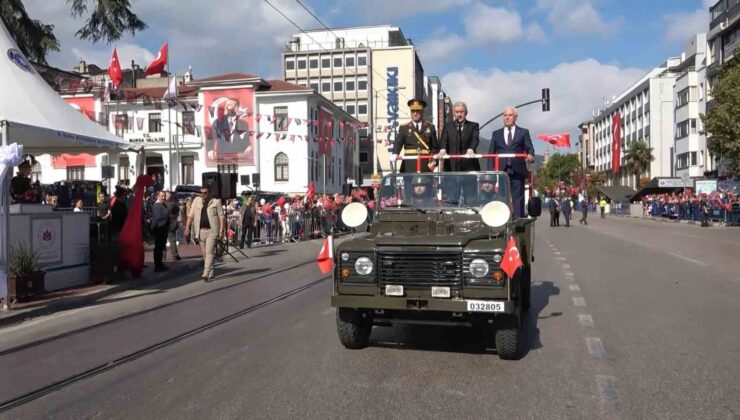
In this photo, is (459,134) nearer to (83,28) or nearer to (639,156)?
(83,28)

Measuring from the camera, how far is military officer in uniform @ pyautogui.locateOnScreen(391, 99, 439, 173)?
28.2ft

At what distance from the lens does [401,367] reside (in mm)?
6109

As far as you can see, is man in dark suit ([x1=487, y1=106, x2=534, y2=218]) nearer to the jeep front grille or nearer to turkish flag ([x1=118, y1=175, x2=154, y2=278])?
the jeep front grille

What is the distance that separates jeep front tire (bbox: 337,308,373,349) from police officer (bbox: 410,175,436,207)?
1.42 metres

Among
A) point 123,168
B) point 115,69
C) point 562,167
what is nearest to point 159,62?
point 115,69

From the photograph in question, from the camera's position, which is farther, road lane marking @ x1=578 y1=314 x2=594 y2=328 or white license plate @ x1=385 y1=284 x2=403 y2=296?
road lane marking @ x1=578 y1=314 x2=594 y2=328

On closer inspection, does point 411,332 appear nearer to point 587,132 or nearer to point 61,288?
point 61,288

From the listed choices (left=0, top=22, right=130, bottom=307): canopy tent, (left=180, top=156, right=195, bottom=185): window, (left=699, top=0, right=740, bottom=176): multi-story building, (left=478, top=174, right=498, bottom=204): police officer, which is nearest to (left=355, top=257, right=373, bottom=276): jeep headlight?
(left=478, top=174, right=498, bottom=204): police officer

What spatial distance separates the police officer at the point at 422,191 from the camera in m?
7.26

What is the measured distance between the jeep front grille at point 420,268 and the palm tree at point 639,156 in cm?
8626

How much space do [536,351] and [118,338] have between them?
15.7 feet

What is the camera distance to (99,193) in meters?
26.5

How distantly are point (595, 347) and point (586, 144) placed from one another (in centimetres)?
15020

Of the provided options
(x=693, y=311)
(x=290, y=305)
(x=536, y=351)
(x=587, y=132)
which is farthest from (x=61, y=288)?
(x=587, y=132)
